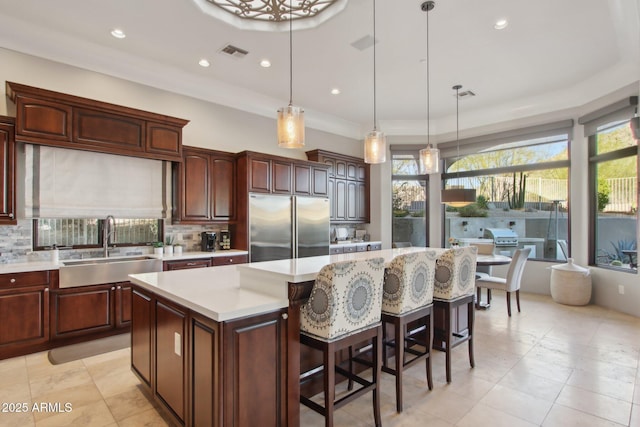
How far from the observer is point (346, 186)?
6512 millimetres

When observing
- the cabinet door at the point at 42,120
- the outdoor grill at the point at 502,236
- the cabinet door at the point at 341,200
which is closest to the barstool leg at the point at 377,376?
the cabinet door at the point at 42,120

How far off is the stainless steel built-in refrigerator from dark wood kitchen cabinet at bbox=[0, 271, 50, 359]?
230 cm

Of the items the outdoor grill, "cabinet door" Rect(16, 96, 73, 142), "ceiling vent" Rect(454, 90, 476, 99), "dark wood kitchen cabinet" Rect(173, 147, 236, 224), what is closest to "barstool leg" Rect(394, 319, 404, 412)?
"dark wood kitchen cabinet" Rect(173, 147, 236, 224)

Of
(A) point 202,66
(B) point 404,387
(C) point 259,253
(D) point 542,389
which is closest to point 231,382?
(B) point 404,387

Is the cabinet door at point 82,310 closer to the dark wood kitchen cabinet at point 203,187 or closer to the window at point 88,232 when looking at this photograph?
the window at point 88,232

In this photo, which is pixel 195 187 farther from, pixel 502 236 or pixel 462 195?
pixel 502 236

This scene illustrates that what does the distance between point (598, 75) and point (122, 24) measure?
606 cm

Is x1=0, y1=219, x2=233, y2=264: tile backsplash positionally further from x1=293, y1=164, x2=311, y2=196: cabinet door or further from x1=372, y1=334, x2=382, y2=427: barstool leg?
x1=372, y1=334, x2=382, y2=427: barstool leg

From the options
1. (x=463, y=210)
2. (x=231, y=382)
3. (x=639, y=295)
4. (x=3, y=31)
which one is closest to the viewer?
A: (x=231, y=382)

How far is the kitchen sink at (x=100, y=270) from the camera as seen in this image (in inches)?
132

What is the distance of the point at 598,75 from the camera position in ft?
15.4

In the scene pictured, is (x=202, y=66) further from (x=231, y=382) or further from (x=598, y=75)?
(x=598, y=75)

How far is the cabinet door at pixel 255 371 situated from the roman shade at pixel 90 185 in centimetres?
323

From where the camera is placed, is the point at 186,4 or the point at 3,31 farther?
the point at 3,31
